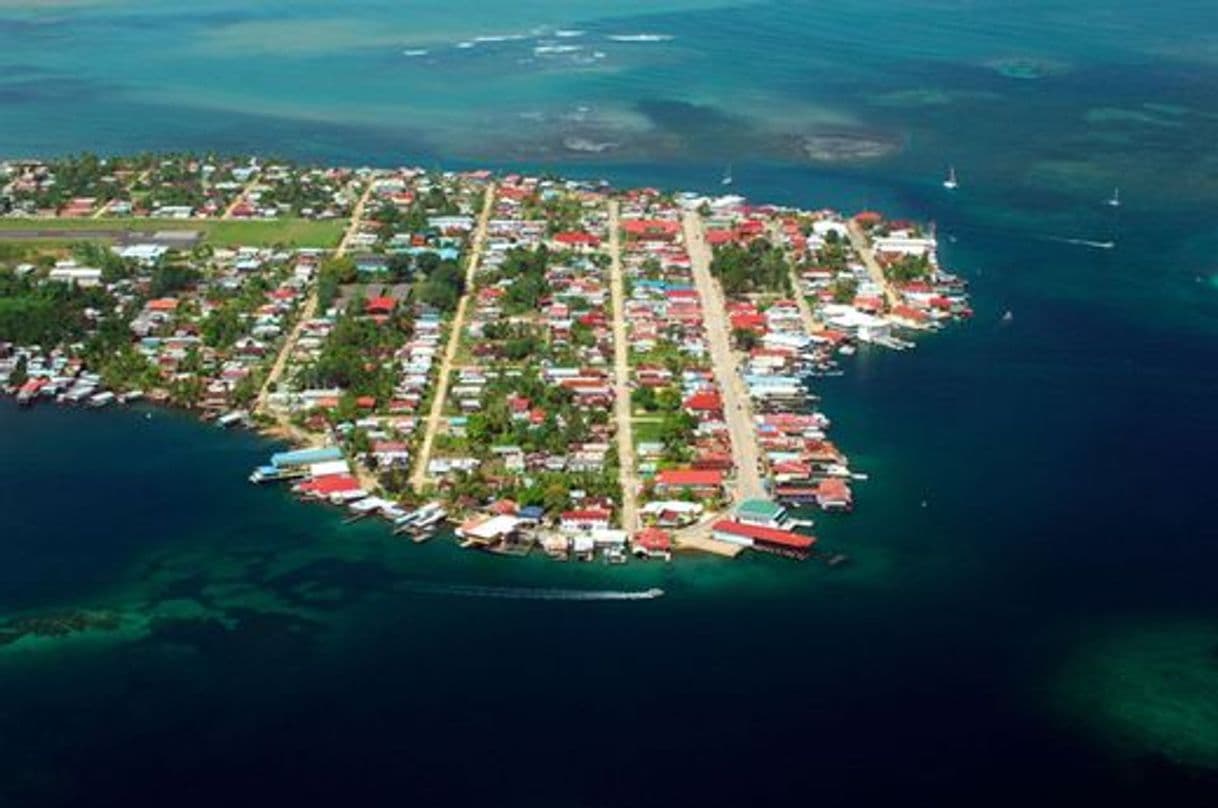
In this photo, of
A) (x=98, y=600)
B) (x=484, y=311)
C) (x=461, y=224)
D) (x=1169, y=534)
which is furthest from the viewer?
(x=461, y=224)

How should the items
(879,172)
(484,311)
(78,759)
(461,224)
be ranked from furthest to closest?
(879,172), (461,224), (484,311), (78,759)

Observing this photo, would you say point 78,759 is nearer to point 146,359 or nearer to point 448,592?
point 448,592

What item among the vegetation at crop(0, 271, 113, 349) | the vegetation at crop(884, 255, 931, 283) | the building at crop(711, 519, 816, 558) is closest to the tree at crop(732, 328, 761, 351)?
the vegetation at crop(884, 255, 931, 283)

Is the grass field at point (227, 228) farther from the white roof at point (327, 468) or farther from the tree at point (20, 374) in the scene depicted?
the white roof at point (327, 468)

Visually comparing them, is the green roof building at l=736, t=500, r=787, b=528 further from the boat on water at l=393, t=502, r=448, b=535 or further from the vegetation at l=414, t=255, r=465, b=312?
the vegetation at l=414, t=255, r=465, b=312

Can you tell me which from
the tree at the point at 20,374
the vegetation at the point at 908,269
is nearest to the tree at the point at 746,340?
the vegetation at the point at 908,269

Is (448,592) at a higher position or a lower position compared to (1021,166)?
lower

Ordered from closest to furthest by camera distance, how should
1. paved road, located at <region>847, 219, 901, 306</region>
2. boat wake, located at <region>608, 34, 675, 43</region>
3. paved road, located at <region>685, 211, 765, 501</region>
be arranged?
paved road, located at <region>685, 211, 765, 501</region> → paved road, located at <region>847, 219, 901, 306</region> → boat wake, located at <region>608, 34, 675, 43</region>

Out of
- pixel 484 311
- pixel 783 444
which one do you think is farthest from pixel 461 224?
pixel 783 444
